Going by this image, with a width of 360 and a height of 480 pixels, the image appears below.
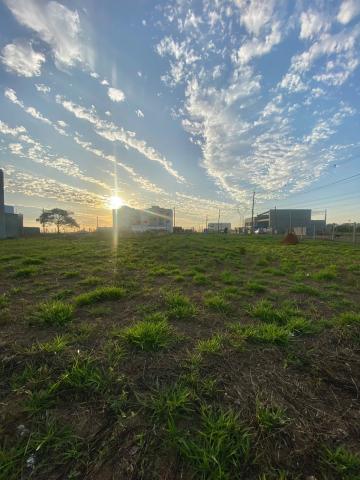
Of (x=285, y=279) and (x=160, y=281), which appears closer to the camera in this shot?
(x=160, y=281)

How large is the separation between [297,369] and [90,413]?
2.15m

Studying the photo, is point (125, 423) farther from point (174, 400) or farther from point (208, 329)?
point (208, 329)

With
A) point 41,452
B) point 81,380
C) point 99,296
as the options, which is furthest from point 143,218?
point 41,452

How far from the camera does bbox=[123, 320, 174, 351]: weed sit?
105 inches

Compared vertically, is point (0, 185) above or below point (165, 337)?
above

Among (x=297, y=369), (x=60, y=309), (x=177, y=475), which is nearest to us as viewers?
(x=177, y=475)

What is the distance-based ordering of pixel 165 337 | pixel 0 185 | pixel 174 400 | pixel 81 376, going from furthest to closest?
pixel 0 185 → pixel 165 337 → pixel 81 376 → pixel 174 400

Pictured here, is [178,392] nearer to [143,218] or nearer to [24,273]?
[24,273]

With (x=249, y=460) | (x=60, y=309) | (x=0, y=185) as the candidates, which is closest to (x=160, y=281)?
(x=60, y=309)

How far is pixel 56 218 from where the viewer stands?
5988 cm

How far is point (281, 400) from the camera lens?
193 centimetres

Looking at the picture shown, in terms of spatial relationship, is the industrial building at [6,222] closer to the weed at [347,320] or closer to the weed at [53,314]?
the weed at [53,314]

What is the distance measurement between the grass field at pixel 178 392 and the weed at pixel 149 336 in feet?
0.05

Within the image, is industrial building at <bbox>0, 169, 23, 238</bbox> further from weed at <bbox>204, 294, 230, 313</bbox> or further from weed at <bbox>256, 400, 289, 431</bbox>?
weed at <bbox>256, 400, 289, 431</bbox>
